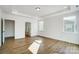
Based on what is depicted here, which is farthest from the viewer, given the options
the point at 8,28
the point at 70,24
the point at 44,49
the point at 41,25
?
the point at 41,25

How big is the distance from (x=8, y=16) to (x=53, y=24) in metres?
4.19

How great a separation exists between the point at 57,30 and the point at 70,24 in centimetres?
144

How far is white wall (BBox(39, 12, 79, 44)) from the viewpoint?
218 inches

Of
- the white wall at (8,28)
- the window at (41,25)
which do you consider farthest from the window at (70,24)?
the white wall at (8,28)

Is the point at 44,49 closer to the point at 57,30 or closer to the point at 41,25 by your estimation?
the point at 57,30

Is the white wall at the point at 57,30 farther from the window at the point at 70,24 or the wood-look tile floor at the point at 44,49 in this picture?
the wood-look tile floor at the point at 44,49

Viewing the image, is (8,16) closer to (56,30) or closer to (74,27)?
(56,30)

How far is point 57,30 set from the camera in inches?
277

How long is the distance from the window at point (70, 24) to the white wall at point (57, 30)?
0.31 m

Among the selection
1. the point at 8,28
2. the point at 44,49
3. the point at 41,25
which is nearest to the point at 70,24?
the point at 44,49

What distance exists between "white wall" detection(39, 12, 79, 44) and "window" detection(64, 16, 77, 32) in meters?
0.31

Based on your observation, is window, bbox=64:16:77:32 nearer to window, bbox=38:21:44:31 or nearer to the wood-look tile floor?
the wood-look tile floor

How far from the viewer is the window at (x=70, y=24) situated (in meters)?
5.54
